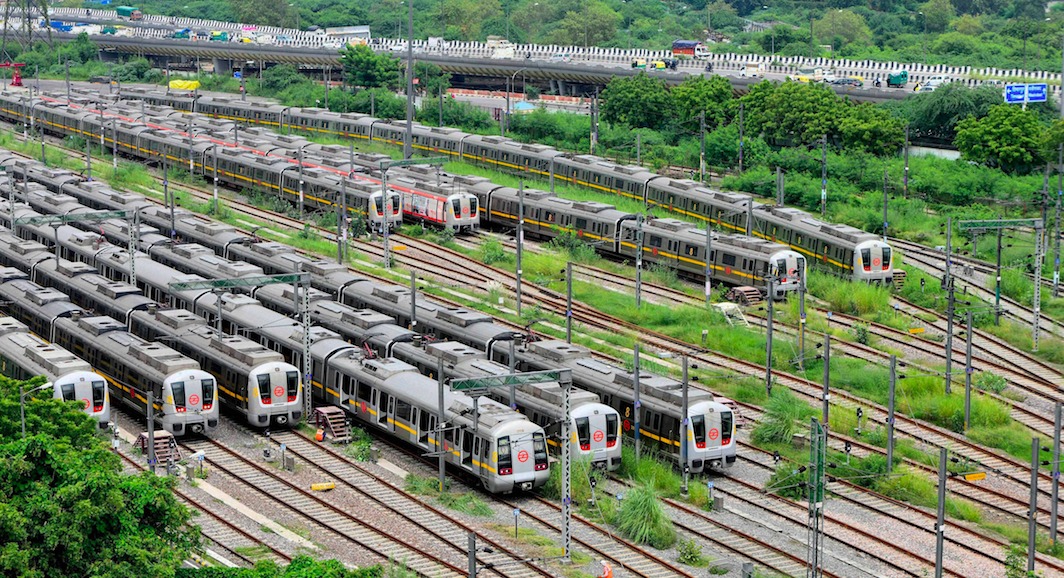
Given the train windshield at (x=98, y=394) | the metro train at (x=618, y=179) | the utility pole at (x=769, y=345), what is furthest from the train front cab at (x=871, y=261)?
the train windshield at (x=98, y=394)

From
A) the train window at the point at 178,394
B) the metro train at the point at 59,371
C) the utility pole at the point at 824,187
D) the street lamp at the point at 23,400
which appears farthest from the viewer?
the utility pole at the point at 824,187

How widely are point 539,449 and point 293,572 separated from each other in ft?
44.9

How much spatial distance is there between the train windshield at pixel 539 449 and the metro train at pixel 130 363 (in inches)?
460

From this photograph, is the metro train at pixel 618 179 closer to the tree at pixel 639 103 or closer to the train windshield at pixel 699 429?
the tree at pixel 639 103

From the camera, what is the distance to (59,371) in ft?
150

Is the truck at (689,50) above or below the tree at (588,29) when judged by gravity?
below

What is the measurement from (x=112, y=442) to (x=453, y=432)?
1164 centimetres

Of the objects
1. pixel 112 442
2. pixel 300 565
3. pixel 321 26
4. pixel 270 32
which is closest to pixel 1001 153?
pixel 112 442

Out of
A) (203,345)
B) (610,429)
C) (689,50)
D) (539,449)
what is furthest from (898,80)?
(539,449)

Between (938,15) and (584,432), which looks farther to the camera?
(938,15)

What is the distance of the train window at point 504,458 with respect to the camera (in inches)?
1592

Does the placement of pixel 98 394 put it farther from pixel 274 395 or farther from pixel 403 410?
pixel 403 410

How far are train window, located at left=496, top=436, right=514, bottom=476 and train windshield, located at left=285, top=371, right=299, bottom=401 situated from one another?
9.84 metres

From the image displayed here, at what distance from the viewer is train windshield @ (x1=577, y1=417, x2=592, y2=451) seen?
138 feet
